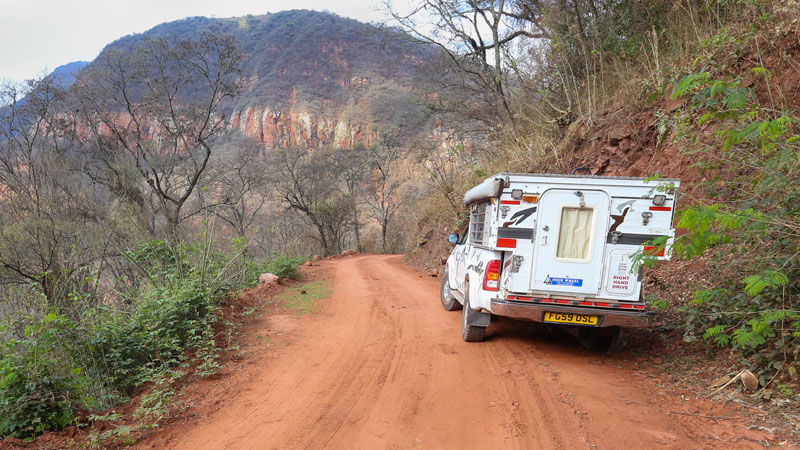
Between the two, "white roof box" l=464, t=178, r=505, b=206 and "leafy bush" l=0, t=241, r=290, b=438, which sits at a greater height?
"white roof box" l=464, t=178, r=505, b=206

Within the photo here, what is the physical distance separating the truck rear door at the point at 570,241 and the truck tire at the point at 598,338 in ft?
2.82

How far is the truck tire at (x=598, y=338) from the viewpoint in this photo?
5.34m

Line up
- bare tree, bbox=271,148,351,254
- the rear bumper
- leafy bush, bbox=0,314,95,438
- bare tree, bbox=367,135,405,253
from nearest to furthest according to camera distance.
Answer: leafy bush, bbox=0,314,95,438, the rear bumper, bare tree, bbox=271,148,351,254, bare tree, bbox=367,135,405,253

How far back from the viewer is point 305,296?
10305 mm

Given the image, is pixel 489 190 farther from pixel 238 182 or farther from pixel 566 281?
pixel 238 182

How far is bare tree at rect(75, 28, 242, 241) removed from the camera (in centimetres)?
1877

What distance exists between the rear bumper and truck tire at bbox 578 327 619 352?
1.58 feet

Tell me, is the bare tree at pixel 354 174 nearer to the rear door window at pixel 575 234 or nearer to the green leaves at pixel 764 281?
the rear door window at pixel 575 234

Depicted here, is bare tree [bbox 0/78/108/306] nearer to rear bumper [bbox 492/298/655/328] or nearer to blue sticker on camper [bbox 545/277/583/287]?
rear bumper [bbox 492/298/655/328]

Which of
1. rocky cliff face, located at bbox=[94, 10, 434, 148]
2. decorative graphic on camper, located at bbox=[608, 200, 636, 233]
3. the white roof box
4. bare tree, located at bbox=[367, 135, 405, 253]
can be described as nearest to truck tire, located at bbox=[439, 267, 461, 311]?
the white roof box

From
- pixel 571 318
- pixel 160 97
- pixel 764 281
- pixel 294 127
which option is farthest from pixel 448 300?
pixel 294 127

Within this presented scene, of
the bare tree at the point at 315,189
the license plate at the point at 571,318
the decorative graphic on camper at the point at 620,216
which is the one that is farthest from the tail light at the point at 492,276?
the bare tree at the point at 315,189

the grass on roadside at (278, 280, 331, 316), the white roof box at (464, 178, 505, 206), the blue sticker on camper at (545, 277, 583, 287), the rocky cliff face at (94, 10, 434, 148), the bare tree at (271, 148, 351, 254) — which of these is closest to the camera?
the blue sticker on camper at (545, 277, 583, 287)

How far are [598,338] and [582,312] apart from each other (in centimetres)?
96
